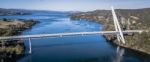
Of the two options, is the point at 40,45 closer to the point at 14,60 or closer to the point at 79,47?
the point at 79,47

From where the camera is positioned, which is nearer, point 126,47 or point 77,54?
point 77,54

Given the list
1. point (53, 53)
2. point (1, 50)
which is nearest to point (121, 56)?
→ point (53, 53)

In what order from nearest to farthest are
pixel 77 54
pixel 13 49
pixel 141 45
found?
1. pixel 13 49
2. pixel 77 54
3. pixel 141 45

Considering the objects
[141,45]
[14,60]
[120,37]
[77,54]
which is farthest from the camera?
[120,37]

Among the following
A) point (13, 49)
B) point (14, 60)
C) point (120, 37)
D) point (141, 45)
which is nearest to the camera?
point (14, 60)

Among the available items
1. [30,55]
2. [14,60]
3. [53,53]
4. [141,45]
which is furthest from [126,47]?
[14,60]

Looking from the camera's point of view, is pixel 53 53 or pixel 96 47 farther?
pixel 96 47

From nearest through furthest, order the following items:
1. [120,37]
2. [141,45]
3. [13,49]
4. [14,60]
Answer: [14,60] → [13,49] → [141,45] → [120,37]

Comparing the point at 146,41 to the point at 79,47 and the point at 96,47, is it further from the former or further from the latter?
the point at 79,47

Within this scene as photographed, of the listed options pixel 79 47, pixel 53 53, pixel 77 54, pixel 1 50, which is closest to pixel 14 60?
pixel 1 50
